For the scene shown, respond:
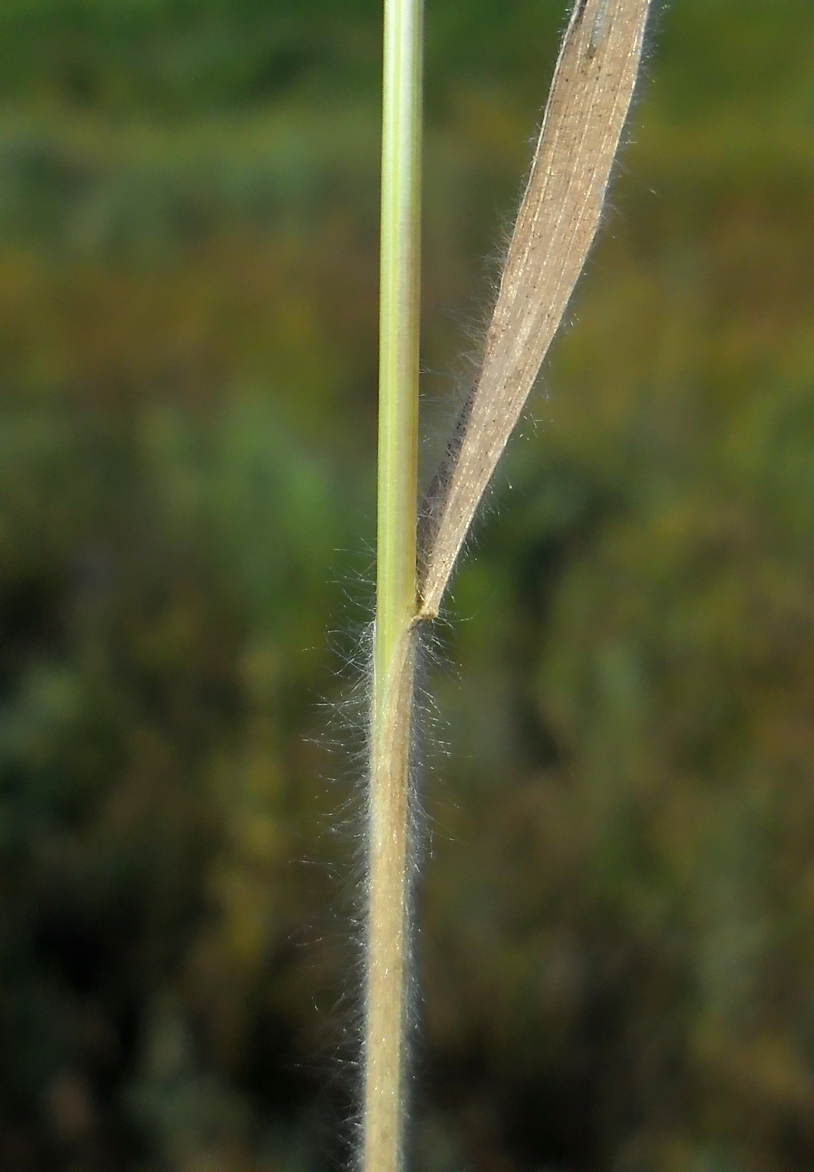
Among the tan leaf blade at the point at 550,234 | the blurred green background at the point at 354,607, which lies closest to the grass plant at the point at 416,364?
the tan leaf blade at the point at 550,234

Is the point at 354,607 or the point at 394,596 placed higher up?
the point at 394,596

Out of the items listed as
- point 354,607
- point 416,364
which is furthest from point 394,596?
point 354,607

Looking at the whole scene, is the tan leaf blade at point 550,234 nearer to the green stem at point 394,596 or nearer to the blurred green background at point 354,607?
the green stem at point 394,596

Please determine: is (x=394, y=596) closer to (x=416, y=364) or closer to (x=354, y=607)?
(x=416, y=364)

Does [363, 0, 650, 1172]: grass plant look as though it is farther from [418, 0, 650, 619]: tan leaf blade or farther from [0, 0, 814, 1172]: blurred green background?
[0, 0, 814, 1172]: blurred green background

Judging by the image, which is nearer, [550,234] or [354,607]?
[550,234]

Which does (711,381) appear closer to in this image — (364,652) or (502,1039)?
(502,1039)

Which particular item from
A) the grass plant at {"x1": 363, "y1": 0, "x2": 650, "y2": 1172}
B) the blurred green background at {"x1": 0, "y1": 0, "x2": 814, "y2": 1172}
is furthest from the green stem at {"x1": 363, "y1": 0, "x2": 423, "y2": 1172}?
the blurred green background at {"x1": 0, "y1": 0, "x2": 814, "y2": 1172}
